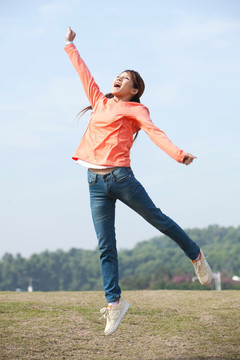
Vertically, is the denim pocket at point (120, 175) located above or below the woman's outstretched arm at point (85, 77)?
below

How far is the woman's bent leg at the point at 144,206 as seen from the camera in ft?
18.6

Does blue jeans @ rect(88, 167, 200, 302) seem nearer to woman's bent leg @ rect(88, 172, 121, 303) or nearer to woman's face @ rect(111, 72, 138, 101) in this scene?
woman's bent leg @ rect(88, 172, 121, 303)

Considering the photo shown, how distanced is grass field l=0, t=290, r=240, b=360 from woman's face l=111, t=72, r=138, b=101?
2970mm

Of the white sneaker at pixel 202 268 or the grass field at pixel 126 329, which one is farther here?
the grass field at pixel 126 329

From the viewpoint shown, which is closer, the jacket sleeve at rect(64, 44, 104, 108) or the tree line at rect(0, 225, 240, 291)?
the jacket sleeve at rect(64, 44, 104, 108)

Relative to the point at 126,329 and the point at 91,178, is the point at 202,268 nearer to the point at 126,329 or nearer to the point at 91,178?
the point at 91,178

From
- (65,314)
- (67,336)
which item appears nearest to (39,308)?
(65,314)

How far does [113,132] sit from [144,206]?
2.59ft

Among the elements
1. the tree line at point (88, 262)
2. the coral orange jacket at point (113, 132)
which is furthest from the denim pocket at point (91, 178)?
the tree line at point (88, 262)

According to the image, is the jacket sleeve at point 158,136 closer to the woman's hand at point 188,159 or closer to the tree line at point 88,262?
the woman's hand at point 188,159

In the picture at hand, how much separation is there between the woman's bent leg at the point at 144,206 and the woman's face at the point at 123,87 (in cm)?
86

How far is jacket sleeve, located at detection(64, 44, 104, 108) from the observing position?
6090 mm

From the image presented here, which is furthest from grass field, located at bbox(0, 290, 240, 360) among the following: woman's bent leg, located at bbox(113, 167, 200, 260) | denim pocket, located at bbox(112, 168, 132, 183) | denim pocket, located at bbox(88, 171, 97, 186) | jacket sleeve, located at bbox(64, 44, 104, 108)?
jacket sleeve, located at bbox(64, 44, 104, 108)

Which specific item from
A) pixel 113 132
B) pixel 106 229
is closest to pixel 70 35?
pixel 113 132
